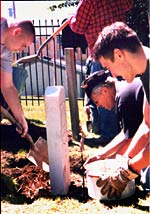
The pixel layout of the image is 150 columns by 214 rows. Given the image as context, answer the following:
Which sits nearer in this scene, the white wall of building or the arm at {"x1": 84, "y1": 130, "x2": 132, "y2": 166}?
the white wall of building

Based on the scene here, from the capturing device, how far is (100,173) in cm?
227

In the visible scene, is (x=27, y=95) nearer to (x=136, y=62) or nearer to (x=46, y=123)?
(x=46, y=123)

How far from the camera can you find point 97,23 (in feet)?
6.16

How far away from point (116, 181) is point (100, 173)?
9.8 inches

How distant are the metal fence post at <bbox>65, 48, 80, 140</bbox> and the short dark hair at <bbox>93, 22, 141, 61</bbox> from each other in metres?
0.77

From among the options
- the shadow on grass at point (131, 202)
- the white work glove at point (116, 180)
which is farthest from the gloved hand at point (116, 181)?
the shadow on grass at point (131, 202)

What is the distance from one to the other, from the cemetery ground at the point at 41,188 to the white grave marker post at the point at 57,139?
5cm

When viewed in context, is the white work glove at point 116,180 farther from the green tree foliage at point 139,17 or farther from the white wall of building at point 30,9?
the white wall of building at point 30,9

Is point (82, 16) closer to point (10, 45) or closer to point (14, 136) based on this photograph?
point (10, 45)

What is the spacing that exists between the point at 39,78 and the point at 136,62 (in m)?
0.65

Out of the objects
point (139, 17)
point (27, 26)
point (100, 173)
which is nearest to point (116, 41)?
point (27, 26)

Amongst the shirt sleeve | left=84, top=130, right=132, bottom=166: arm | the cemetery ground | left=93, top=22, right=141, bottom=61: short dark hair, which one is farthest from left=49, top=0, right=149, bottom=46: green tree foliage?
the cemetery ground

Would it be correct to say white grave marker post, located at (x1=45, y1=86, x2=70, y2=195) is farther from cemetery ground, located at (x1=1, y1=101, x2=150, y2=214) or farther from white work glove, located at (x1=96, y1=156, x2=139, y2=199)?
white work glove, located at (x1=96, y1=156, x2=139, y2=199)

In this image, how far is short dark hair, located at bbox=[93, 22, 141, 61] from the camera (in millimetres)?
1644
